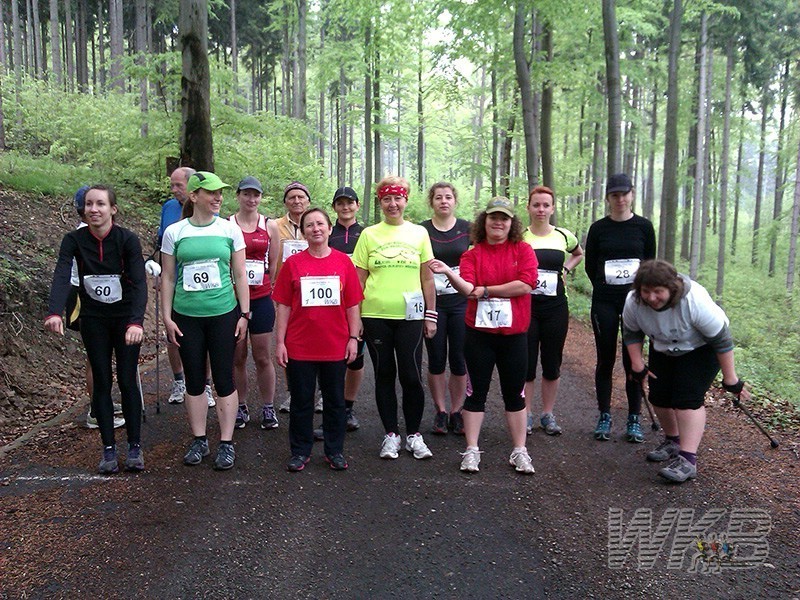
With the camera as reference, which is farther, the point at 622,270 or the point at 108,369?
the point at 622,270

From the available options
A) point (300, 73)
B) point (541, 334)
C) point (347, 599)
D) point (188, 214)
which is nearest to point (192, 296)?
point (188, 214)

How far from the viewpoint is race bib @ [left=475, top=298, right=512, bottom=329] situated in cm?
452

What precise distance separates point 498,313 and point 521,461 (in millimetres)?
1191

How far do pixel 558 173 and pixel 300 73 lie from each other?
11.1m

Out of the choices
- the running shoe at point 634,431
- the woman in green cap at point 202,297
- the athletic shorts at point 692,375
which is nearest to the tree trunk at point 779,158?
the running shoe at point 634,431

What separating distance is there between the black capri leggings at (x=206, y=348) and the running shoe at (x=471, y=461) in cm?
196

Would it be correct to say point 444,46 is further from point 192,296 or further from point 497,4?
point 192,296

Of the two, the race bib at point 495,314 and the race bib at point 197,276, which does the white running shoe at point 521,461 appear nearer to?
the race bib at point 495,314

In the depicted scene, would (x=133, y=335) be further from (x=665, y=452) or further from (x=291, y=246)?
(x=665, y=452)

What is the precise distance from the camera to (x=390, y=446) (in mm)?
4871

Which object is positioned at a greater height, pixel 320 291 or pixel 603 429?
pixel 320 291

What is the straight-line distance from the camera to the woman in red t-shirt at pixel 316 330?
15.0 feet

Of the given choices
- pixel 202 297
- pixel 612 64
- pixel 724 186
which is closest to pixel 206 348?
pixel 202 297

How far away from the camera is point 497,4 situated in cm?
1147
